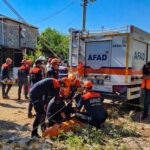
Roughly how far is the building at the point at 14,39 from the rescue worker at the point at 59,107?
16.1 m

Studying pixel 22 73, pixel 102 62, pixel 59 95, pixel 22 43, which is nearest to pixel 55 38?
pixel 22 43

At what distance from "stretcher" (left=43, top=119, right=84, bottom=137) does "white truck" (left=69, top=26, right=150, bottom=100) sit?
2722 mm

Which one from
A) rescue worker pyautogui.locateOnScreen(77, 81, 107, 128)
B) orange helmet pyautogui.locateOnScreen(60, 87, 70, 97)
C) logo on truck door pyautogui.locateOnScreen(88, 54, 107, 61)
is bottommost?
rescue worker pyautogui.locateOnScreen(77, 81, 107, 128)

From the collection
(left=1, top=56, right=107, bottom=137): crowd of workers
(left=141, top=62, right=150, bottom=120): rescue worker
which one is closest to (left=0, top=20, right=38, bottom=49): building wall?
(left=141, top=62, right=150, bottom=120): rescue worker

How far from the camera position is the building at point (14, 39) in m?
23.1

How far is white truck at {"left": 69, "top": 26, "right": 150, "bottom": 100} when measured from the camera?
357 inches

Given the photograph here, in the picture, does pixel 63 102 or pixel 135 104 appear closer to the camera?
pixel 63 102

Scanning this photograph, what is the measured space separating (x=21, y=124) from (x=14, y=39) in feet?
56.3

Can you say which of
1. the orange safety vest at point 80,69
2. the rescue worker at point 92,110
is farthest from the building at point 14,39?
the rescue worker at point 92,110

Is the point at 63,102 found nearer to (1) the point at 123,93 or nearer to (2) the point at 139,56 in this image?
(1) the point at 123,93

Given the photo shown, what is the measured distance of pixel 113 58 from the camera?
938 centimetres

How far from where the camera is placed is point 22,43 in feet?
83.0

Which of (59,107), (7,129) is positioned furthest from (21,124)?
(59,107)

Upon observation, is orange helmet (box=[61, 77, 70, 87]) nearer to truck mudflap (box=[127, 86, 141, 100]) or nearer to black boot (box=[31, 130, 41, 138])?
black boot (box=[31, 130, 41, 138])
